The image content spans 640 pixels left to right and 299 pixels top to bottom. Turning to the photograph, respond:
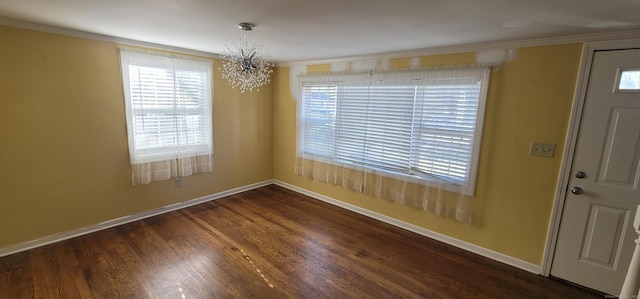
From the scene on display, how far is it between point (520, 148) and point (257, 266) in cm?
274

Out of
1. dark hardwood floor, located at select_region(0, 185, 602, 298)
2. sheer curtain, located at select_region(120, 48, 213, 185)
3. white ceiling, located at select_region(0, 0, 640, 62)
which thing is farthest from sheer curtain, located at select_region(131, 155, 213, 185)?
white ceiling, located at select_region(0, 0, 640, 62)

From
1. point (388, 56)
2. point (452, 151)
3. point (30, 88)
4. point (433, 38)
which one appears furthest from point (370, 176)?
point (30, 88)

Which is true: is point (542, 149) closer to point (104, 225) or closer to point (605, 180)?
point (605, 180)

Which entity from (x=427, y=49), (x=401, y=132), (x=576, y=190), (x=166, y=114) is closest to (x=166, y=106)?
(x=166, y=114)

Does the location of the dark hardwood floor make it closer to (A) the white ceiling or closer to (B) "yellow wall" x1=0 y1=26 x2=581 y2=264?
(B) "yellow wall" x1=0 y1=26 x2=581 y2=264

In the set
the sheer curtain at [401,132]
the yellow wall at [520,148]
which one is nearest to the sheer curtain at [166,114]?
the sheer curtain at [401,132]

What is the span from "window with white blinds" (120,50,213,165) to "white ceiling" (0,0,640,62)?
1.48 feet

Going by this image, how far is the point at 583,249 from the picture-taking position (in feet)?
7.89

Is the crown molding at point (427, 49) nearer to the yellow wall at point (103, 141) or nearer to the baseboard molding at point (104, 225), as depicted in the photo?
the yellow wall at point (103, 141)

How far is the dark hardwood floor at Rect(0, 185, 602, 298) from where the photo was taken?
2238mm

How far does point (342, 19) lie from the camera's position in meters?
2.03

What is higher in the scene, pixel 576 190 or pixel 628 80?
pixel 628 80

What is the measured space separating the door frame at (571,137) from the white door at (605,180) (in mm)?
33

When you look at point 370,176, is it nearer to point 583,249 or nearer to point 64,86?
point 583,249
